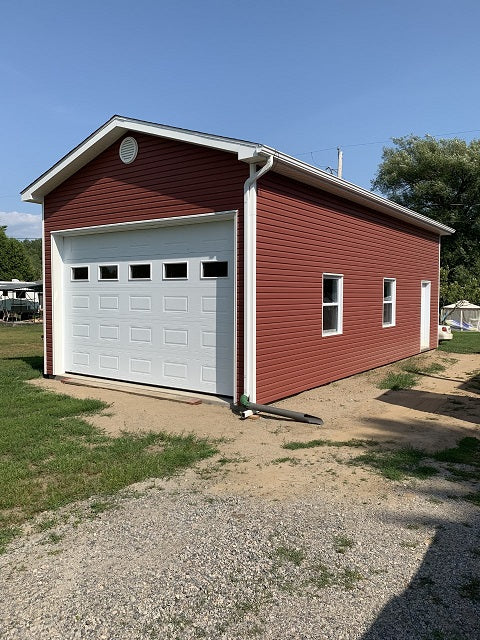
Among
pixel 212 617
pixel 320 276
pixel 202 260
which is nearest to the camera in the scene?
pixel 212 617

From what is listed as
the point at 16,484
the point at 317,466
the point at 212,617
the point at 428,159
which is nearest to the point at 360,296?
the point at 317,466

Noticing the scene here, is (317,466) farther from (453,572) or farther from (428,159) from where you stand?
(428,159)

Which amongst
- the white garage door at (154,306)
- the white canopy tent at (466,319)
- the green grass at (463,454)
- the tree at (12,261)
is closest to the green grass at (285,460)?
the green grass at (463,454)

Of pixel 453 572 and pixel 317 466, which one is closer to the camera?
pixel 453 572

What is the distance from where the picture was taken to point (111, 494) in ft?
14.3

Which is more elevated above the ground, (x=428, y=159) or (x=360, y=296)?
(x=428, y=159)

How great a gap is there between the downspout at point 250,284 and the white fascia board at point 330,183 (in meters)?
0.43

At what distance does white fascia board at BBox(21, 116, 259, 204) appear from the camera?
725 cm

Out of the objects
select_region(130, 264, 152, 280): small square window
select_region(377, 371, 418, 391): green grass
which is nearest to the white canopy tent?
select_region(377, 371, 418, 391): green grass

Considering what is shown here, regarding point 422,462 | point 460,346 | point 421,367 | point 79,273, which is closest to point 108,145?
point 79,273

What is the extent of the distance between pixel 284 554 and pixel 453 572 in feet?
3.36

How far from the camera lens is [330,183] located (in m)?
8.73

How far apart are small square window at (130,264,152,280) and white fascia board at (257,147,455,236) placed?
2.93 m

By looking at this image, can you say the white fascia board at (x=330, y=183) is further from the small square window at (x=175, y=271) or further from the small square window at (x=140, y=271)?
the small square window at (x=140, y=271)
